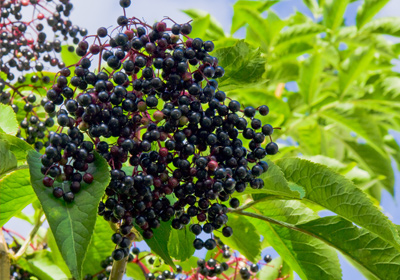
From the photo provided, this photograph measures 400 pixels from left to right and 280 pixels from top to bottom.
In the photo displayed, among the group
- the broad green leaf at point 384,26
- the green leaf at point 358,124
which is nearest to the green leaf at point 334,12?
the broad green leaf at point 384,26

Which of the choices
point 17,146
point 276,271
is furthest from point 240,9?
point 17,146

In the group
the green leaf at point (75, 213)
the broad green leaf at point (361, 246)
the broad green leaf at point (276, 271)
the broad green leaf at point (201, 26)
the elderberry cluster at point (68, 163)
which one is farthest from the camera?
the broad green leaf at point (201, 26)

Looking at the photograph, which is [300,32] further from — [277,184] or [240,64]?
[277,184]

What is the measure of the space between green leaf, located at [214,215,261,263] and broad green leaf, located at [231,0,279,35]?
5.61ft

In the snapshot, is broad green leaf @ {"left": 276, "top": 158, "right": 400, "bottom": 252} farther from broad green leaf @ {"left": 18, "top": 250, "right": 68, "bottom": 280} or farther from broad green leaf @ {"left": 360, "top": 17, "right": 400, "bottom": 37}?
broad green leaf @ {"left": 360, "top": 17, "right": 400, "bottom": 37}

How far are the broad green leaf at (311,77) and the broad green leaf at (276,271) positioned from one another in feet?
3.53

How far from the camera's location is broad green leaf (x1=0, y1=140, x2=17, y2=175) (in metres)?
1.09

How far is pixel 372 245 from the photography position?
131 cm

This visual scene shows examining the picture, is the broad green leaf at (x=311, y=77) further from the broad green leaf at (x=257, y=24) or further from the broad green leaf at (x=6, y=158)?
the broad green leaf at (x=6, y=158)

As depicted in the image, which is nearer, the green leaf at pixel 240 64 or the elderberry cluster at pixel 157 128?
the elderberry cluster at pixel 157 128

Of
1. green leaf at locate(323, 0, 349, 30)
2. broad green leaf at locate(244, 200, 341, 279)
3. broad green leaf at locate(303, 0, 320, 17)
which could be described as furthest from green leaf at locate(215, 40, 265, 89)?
broad green leaf at locate(303, 0, 320, 17)

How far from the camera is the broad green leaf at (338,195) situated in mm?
1108

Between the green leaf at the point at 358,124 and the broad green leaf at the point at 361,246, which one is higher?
the green leaf at the point at 358,124

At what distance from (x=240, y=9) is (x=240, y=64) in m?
1.76
